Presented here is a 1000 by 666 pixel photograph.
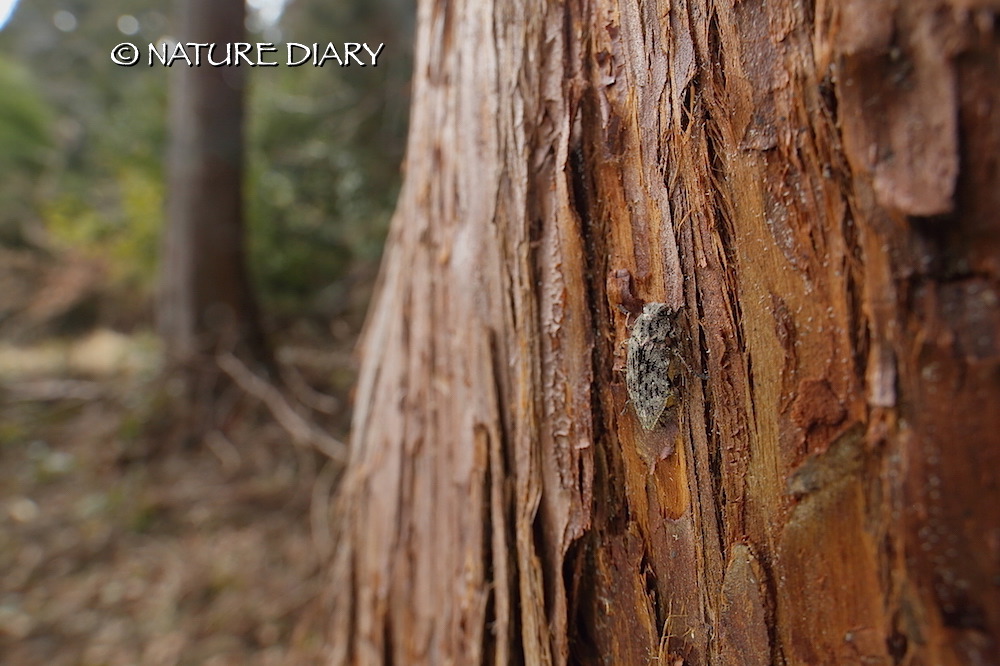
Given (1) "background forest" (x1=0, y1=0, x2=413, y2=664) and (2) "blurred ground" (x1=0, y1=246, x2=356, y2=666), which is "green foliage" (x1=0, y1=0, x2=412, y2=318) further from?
(2) "blurred ground" (x1=0, y1=246, x2=356, y2=666)

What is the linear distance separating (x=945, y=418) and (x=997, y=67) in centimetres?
32

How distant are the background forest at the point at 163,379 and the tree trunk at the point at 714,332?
2366mm

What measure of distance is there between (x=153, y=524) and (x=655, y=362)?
4.14 metres

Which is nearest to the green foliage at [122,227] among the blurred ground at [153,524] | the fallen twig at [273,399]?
the blurred ground at [153,524]

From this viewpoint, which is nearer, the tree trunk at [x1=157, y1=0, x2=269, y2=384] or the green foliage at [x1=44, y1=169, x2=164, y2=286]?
the tree trunk at [x1=157, y1=0, x2=269, y2=384]

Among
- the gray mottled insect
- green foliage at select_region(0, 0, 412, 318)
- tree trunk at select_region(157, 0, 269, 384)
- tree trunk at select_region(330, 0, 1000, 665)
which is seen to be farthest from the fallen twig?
the gray mottled insect

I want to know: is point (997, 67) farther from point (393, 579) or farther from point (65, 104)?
point (65, 104)

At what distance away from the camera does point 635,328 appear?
97 centimetres

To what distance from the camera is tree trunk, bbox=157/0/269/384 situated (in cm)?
482

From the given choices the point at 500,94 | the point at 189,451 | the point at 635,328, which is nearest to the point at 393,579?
the point at 635,328

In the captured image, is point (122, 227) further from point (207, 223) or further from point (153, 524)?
point (153, 524)

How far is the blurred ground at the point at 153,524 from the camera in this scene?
10.4ft

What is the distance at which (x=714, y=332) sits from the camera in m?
0.89

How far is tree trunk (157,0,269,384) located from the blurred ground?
0.46 m
